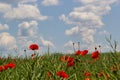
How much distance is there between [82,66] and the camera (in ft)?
28.7

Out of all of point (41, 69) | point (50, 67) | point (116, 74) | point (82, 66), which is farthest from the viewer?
point (82, 66)

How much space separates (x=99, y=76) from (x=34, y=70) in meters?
1.13

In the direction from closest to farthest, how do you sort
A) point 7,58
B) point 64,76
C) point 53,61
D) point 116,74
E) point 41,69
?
point 116,74, point 64,76, point 41,69, point 53,61, point 7,58

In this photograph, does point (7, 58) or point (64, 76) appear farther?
point (7, 58)

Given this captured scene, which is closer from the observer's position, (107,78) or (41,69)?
(107,78)

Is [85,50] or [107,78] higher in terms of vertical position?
[85,50]

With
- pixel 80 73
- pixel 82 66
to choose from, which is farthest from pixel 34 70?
pixel 82 66

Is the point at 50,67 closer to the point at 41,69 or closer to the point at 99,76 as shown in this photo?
the point at 41,69

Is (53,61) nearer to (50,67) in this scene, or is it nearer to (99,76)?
(50,67)

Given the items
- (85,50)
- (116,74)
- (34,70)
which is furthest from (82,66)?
(116,74)

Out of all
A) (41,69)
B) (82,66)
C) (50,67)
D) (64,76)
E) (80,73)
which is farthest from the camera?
(82,66)

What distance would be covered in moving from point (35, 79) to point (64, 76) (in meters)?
Result: 0.50

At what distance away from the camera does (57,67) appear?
6.54 meters

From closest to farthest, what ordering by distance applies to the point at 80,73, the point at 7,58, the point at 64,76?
the point at 64,76 < the point at 80,73 < the point at 7,58
